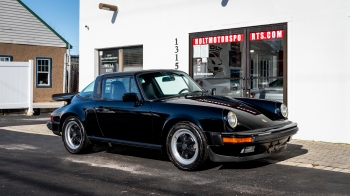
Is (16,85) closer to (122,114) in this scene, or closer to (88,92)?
(88,92)

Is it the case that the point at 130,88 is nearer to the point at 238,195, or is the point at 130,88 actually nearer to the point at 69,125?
the point at 69,125

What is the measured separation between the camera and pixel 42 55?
24016mm

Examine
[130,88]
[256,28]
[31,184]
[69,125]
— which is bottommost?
[31,184]

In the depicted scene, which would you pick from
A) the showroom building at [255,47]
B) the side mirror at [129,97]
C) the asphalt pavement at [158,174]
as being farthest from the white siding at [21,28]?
the side mirror at [129,97]

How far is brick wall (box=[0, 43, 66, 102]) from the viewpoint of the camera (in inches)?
898

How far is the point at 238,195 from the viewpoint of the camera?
456 cm

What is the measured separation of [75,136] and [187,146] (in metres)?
2.47

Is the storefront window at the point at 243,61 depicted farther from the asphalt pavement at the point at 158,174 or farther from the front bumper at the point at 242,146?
the front bumper at the point at 242,146

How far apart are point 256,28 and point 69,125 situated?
466cm

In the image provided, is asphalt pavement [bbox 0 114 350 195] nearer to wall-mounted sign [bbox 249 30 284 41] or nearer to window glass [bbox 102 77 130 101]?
window glass [bbox 102 77 130 101]

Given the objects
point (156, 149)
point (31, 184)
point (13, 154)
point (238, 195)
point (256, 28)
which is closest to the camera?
point (238, 195)

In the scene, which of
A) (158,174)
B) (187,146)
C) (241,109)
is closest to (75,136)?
(158,174)

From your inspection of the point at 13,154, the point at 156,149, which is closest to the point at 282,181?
the point at 156,149

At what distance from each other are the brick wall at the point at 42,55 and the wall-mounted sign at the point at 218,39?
14780 millimetres
